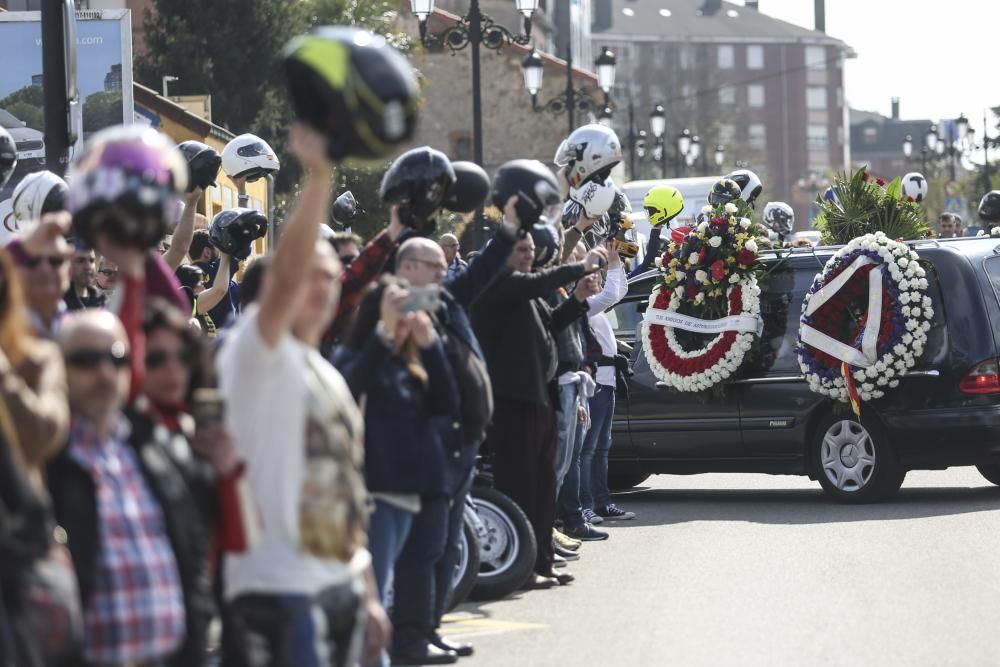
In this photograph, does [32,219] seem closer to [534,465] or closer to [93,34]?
[534,465]

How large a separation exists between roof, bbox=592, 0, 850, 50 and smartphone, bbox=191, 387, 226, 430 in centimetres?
13979

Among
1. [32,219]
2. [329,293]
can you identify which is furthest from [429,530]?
[329,293]

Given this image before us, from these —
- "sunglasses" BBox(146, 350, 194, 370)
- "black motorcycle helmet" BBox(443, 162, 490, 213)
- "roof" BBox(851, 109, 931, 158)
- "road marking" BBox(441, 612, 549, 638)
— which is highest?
"roof" BBox(851, 109, 931, 158)

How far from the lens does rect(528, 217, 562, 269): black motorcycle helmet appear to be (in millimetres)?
10555

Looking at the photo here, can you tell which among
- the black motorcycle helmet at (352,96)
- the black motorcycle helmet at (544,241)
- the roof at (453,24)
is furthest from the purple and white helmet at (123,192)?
the roof at (453,24)

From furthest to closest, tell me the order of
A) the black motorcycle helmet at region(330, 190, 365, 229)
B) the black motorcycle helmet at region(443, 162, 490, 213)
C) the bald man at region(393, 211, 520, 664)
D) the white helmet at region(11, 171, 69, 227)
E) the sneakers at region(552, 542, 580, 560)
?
the black motorcycle helmet at region(330, 190, 365, 229), the sneakers at region(552, 542, 580, 560), the black motorcycle helmet at region(443, 162, 490, 213), the white helmet at region(11, 171, 69, 227), the bald man at region(393, 211, 520, 664)

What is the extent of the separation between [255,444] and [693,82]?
13515cm

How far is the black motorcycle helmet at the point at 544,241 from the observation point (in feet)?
34.6

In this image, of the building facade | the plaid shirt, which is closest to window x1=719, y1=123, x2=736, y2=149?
the building facade

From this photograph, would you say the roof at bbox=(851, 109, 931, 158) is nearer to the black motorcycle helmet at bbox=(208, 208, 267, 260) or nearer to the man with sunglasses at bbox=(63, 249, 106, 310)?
the black motorcycle helmet at bbox=(208, 208, 267, 260)

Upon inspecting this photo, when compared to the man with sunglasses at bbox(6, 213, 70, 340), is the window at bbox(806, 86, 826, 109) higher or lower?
higher

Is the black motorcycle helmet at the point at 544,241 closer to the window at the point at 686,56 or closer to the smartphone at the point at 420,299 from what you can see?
the smartphone at the point at 420,299

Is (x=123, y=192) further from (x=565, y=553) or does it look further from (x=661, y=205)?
(x=661, y=205)

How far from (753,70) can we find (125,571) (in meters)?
147
